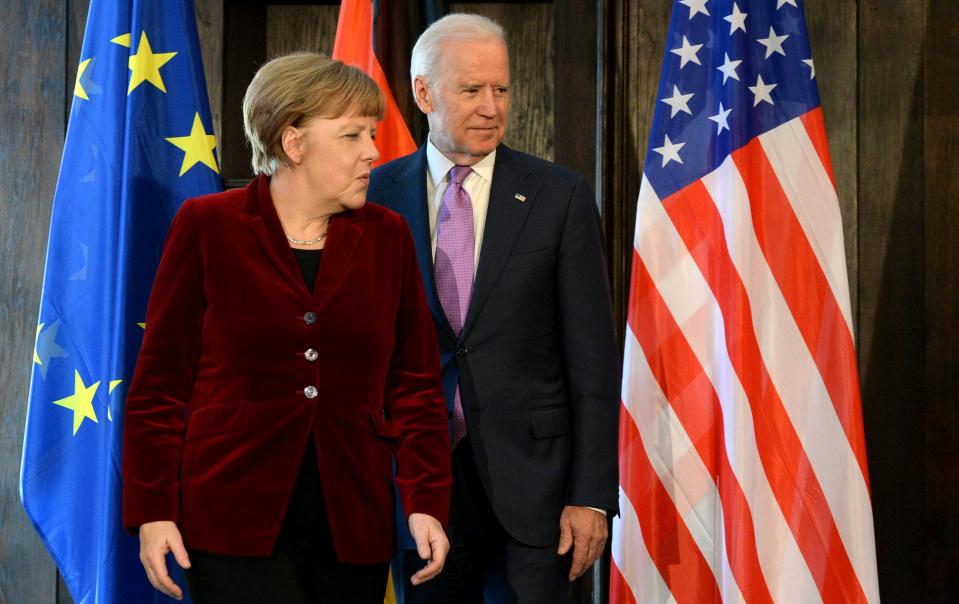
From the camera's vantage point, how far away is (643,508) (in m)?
2.56

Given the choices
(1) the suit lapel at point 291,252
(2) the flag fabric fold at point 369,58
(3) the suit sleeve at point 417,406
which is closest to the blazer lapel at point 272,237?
(1) the suit lapel at point 291,252

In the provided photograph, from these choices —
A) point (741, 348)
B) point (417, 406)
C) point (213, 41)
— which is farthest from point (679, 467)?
point (213, 41)

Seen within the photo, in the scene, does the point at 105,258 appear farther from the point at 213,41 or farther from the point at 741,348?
the point at 741,348

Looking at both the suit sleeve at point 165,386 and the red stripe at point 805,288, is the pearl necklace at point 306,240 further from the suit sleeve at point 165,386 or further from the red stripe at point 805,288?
the red stripe at point 805,288

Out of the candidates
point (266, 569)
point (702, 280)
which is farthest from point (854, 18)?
point (266, 569)

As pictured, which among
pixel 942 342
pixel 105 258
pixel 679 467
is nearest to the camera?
pixel 105 258

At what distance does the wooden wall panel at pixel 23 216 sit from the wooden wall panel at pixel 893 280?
2289mm

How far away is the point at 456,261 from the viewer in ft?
7.04

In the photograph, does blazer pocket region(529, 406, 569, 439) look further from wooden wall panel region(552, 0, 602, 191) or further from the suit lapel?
wooden wall panel region(552, 0, 602, 191)

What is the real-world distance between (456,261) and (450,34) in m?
0.46

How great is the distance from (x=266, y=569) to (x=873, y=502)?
76.1 inches

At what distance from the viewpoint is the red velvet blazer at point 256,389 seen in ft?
5.37

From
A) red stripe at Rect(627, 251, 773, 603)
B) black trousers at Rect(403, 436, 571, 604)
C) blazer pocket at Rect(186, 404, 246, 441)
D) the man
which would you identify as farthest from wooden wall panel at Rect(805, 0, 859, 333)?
blazer pocket at Rect(186, 404, 246, 441)

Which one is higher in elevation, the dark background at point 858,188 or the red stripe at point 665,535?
the dark background at point 858,188
